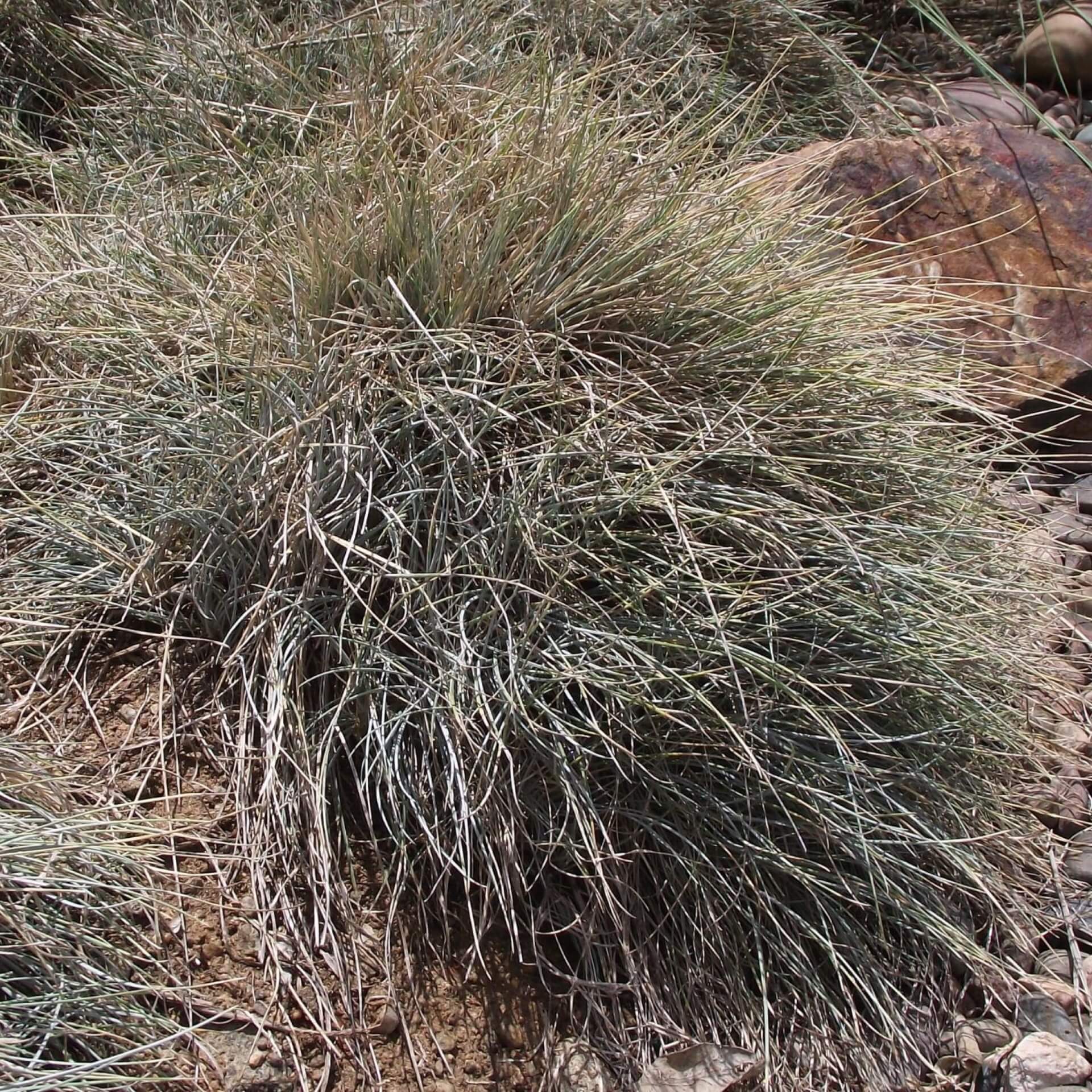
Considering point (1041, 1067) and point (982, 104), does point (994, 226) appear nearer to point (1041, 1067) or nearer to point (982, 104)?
point (982, 104)

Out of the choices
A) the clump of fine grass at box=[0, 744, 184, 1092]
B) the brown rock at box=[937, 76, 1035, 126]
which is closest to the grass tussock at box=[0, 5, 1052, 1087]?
the clump of fine grass at box=[0, 744, 184, 1092]

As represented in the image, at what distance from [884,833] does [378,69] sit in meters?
2.08

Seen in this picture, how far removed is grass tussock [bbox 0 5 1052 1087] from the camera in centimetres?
182

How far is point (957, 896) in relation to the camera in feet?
6.70

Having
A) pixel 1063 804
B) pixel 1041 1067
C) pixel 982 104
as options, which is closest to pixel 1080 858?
pixel 1063 804

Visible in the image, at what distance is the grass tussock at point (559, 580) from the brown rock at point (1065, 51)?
272 cm

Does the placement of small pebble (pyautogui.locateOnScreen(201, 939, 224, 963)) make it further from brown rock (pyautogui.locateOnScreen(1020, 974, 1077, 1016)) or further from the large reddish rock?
the large reddish rock

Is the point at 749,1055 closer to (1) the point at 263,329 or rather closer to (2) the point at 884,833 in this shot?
(2) the point at 884,833

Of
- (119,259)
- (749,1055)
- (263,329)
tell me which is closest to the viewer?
(749,1055)

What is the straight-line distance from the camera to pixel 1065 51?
4.27 m

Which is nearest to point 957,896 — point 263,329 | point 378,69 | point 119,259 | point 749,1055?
point 749,1055

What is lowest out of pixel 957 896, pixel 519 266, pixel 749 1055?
pixel 749 1055

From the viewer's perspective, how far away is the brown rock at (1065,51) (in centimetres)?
426

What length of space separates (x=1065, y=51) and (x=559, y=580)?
3.67 m
